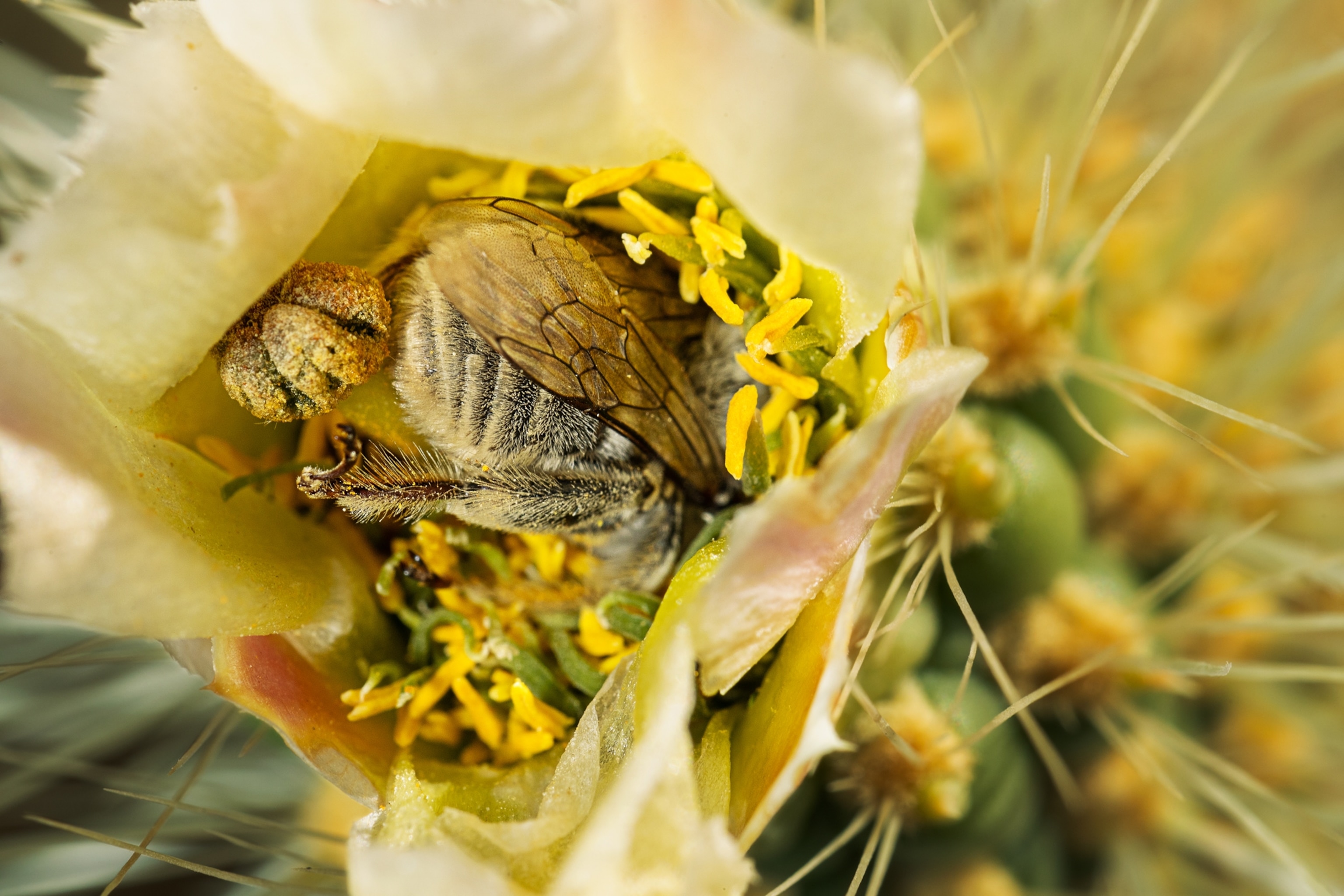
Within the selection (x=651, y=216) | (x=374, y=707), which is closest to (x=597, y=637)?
(x=374, y=707)

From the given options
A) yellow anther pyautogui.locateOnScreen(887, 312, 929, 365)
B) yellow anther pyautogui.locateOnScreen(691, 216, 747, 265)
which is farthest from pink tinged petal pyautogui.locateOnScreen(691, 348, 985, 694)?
yellow anther pyautogui.locateOnScreen(691, 216, 747, 265)

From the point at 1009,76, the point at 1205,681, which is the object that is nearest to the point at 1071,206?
the point at 1009,76

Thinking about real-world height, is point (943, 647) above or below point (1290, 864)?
above

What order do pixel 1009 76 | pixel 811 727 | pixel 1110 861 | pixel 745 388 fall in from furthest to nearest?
pixel 1009 76, pixel 1110 861, pixel 745 388, pixel 811 727

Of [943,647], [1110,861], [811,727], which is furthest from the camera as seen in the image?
[1110,861]

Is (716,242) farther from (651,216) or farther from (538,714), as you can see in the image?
(538,714)

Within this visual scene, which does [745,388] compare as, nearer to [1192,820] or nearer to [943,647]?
[943,647]

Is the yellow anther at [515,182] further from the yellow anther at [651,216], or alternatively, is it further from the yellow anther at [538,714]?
the yellow anther at [538,714]
